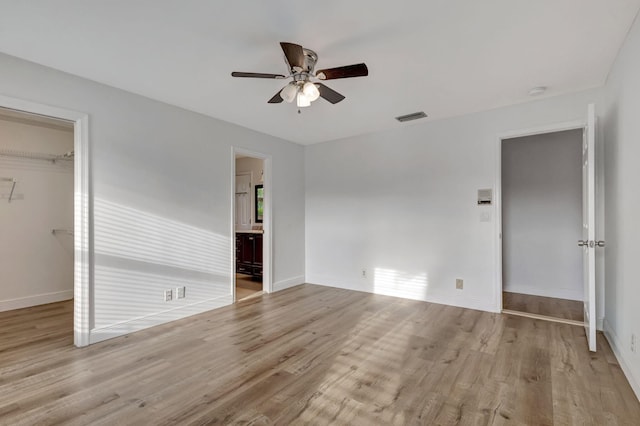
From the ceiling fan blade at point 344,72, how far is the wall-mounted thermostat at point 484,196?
246cm

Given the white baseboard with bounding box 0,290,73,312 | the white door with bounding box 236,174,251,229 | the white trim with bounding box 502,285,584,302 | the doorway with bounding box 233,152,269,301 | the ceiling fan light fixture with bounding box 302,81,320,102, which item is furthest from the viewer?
the white door with bounding box 236,174,251,229

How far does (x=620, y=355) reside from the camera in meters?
2.46

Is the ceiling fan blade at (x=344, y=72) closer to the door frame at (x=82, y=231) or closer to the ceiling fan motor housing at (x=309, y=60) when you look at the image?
the ceiling fan motor housing at (x=309, y=60)

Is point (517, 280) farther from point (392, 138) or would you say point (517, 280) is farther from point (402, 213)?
point (392, 138)

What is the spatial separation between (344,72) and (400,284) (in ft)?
10.6

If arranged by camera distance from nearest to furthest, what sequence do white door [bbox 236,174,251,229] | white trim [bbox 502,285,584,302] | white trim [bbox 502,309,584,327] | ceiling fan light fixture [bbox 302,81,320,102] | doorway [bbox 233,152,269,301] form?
ceiling fan light fixture [bbox 302,81,320,102]
white trim [bbox 502,309,584,327]
white trim [bbox 502,285,584,302]
doorway [bbox 233,152,269,301]
white door [bbox 236,174,251,229]

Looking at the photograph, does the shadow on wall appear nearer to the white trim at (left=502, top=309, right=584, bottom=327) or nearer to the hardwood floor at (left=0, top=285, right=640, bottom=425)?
the hardwood floor at (left=0, top=285, right=640, bottom=425)

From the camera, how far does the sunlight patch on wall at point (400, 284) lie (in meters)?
4.32

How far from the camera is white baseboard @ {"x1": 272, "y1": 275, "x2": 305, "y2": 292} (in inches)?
195

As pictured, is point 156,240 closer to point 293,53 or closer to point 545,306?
point 293,53

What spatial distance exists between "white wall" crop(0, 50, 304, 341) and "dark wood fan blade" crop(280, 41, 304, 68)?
6.87ft

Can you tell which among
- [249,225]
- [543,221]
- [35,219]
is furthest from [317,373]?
[249,225]

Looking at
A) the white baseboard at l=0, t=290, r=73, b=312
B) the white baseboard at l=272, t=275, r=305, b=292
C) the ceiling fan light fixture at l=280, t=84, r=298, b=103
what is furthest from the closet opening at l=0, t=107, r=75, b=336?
the ceiling fan light fixture at l=280, t=84, r=298, b=103

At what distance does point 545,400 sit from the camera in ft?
6.65
